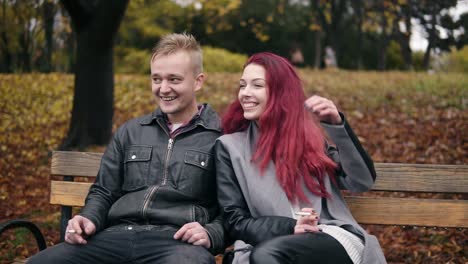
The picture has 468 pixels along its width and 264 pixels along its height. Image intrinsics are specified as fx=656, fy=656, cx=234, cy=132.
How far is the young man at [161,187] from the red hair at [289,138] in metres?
0.41

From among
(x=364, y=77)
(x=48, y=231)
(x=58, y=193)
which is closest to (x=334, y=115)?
(x=58, y=193)

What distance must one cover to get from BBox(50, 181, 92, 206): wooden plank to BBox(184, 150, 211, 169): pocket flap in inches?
36.7

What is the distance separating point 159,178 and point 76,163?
87 centimetres

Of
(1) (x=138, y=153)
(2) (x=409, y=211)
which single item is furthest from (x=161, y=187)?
(2) (x=409, y=211)

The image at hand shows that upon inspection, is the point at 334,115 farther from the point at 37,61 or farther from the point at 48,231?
the point at 37,61

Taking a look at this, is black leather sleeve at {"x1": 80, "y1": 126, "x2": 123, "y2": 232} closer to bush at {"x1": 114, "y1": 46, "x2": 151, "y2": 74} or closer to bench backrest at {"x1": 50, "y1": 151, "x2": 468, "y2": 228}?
bench backrest at {"x1": 50, "y1": 151, "x2": 468, "y2": 228}

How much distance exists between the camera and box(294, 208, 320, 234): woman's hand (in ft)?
11.1

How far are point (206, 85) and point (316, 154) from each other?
989 cm

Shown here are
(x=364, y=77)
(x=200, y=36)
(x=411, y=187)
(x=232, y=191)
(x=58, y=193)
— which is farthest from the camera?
(x=200, y=36)

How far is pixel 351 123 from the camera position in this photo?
1012 centimetres

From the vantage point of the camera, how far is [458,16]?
10375 mm

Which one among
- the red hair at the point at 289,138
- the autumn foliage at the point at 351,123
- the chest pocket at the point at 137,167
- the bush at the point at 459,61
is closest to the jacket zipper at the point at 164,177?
the chest pocket at the point at 137,167

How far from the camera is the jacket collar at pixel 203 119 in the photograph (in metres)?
4.04

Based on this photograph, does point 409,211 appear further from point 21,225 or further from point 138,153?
point 21,225
